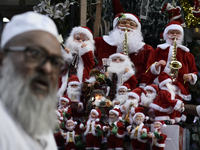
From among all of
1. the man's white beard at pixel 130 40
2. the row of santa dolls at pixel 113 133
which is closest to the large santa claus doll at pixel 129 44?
the man's white beard at pixel 130 40

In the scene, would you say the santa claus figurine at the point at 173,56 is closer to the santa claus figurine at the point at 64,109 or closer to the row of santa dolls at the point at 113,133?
the row of santa dolls at the point at 113,133

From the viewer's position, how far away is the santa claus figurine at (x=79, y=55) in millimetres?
5301

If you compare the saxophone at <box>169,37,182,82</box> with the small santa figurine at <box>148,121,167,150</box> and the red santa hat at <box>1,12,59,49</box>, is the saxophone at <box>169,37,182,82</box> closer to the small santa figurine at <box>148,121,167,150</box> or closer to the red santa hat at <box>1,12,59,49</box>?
the small santa figurine at <box>148,121,167,150</box>

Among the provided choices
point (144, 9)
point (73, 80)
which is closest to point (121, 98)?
point (73, 80)

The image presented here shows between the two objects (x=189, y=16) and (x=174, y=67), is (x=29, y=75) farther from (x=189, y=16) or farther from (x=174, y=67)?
(x=189, y=16)

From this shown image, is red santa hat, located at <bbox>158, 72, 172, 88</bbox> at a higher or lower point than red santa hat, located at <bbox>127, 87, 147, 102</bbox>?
higher

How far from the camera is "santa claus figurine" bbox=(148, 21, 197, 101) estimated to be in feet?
17.4

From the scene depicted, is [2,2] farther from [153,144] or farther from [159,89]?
[153,144]

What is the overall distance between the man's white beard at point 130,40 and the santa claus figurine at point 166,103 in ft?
3.95

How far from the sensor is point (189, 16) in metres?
6.63

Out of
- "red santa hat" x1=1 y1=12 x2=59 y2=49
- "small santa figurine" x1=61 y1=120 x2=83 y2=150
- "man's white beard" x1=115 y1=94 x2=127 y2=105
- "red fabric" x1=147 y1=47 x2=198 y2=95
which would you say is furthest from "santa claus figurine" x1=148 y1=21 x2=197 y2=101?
"red santa hat" x1=1 y1=12 x2=59 y2=49

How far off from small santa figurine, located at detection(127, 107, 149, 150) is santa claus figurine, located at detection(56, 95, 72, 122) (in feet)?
2.88

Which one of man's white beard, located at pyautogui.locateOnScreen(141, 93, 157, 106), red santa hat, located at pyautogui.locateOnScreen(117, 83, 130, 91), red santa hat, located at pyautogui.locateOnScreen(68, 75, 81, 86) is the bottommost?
man's white beard, located at pyautogui.locateOnScreen(141, 93, 157, 106)

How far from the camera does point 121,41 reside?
5.87 m
